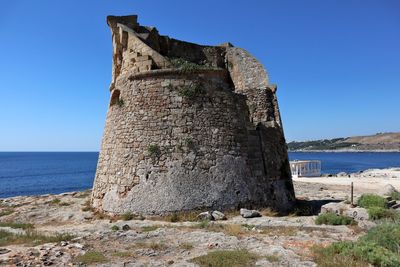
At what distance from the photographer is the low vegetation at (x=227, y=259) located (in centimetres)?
636

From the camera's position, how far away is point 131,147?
38.8 ft

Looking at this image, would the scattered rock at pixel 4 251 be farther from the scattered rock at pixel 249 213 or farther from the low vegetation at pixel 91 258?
the scattered rock at pixel 249 213

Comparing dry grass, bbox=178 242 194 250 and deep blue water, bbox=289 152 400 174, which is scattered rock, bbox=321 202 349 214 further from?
deep blue water, bbox=289 152 400 174

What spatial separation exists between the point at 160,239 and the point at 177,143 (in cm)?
383

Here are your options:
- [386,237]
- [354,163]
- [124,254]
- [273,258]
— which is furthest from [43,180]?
[354,163]

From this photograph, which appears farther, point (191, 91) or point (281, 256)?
point (191, 91)

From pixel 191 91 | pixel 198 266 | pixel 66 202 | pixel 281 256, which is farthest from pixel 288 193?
pixel 66 202

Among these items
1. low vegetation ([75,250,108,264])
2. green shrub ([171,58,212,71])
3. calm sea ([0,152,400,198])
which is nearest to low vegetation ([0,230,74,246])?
low vegetation ([75,250,108,264])

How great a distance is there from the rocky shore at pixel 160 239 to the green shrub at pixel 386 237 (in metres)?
0.74

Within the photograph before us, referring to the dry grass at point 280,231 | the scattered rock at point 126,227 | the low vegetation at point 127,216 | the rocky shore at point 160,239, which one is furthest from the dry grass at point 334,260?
the low vegetation at point 127,216

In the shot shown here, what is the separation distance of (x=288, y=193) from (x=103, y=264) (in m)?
9.09

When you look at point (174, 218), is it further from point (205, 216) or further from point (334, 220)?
point (334, 220)

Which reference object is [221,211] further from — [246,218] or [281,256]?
[281,256]

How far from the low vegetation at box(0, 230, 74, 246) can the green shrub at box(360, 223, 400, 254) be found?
713 cm
